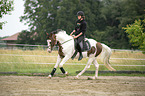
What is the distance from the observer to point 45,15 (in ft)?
116

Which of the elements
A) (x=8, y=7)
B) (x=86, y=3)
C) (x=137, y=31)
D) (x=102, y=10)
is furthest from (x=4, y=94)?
(x=102, y=10)

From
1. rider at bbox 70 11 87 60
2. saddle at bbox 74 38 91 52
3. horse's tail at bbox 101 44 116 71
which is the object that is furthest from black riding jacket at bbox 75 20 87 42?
horse's tail at bbox 101 44 116 71

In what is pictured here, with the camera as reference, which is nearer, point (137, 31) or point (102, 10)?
point (137, 31)

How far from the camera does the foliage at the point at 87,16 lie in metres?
33.4

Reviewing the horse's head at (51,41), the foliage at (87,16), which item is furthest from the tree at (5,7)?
the foliage at (87,16)

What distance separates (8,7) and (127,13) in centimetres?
3068

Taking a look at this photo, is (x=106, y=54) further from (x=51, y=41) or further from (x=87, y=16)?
(x=87, y=16)

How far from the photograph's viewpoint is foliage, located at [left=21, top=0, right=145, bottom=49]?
33.4 meters

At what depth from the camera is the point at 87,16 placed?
34.8 meters

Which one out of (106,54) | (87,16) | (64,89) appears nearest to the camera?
(64,89)

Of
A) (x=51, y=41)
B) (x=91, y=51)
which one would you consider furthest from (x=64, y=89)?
(x=91, y=51)

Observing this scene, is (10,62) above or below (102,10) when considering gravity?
below

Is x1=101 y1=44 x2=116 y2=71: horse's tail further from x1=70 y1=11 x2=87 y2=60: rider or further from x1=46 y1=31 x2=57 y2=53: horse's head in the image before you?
x1=46 y1=31 x2=57 y2=53: horse's head

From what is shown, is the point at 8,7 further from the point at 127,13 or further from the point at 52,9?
the point at 127,13
